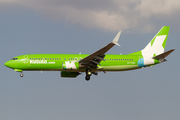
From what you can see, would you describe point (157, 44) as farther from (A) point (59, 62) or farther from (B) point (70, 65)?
(A) point (59, 62)

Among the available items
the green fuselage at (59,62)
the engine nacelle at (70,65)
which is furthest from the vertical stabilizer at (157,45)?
the engine nacelle at (70,65)

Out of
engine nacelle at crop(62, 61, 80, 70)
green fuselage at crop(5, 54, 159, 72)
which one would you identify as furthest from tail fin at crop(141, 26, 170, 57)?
engine nacelle at crop(62, 61, 80, 70)

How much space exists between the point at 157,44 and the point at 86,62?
15.1 metres

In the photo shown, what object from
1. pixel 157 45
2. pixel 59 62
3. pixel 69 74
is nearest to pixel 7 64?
pixel 59 62

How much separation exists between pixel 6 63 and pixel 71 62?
11.5 meters

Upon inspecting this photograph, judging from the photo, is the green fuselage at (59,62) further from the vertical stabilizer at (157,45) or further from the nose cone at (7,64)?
the vertical stabilizer at (157,45)

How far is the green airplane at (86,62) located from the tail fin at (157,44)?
2.77 ft

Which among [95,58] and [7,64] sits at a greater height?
[7,64]

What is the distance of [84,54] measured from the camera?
57844 millimetres

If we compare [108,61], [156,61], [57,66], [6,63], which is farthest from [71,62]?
[156,61]

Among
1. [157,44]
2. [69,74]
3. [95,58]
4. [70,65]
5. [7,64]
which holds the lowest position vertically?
[69,74]

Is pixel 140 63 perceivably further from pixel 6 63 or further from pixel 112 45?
pixel 6 63

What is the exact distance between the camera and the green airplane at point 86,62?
55.4 m

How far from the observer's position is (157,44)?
205 feet
